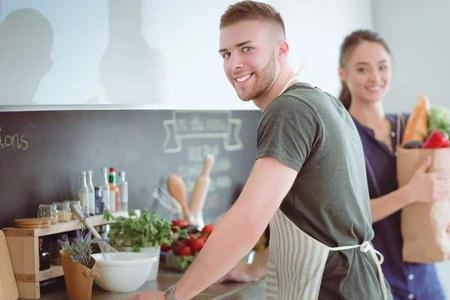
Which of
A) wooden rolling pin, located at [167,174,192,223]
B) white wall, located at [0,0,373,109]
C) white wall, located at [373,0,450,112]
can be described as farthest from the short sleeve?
white wall, located at [373,0,450,112]

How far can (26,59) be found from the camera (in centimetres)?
166

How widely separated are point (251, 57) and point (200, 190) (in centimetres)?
114

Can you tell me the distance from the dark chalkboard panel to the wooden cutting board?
116 millimetres

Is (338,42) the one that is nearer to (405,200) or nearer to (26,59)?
(405,200)

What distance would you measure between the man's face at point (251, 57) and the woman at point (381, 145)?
673 millimetres

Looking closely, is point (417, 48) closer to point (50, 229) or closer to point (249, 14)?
point (249, 14)

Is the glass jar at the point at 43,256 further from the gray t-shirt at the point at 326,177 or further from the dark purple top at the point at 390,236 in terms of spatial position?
the dark purple top at the point at 390,236

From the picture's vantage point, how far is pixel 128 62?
74.7 inches

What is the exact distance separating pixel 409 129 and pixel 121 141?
931 mm

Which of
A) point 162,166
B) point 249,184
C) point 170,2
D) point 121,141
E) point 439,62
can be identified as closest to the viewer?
point 249,184

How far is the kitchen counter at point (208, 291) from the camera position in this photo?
6.37 ft

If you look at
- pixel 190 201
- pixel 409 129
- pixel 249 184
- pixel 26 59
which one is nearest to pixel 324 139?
pixel 249 184

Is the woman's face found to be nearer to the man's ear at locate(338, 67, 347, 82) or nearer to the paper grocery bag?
the man's ear at locate(338, 67, 347, 82)

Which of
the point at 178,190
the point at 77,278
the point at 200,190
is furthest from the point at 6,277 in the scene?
the point at 200,190
